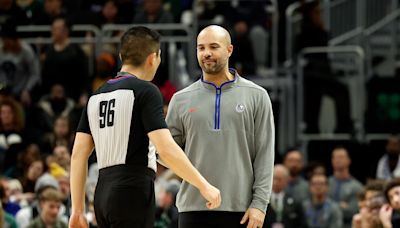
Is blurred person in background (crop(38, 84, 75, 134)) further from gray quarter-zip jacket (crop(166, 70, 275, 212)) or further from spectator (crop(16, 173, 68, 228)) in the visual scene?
gray quarter-zip jacket (crop(166, 70, 275, 212))

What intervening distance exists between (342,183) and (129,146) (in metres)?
8.62

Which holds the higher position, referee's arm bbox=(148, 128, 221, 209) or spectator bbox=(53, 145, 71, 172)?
referee's arm bbox=(148, 128, 221, 209)

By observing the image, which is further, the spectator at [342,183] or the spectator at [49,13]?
the spectator at [49,13]

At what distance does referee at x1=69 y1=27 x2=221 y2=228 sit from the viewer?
22.6 ft

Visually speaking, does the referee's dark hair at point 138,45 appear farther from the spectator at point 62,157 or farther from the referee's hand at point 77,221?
the spectator at point 62,157

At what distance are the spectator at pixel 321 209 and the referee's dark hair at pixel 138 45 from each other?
7.58 m

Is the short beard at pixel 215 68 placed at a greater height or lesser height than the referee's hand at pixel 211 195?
greater

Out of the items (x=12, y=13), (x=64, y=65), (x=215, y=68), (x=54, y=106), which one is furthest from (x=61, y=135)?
(x=215, y=68)

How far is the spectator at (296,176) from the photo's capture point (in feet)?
48.8

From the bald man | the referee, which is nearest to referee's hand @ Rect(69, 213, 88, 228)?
the referee

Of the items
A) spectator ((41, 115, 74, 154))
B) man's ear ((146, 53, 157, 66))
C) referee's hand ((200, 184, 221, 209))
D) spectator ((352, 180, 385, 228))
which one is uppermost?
man's ear ((146, 53, 157, 66))

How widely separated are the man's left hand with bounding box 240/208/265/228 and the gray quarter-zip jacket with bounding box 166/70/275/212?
0.04 metres

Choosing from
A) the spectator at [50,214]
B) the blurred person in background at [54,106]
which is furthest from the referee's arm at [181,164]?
the blurred person in background at [54,106]

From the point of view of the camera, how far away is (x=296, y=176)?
50.9 feet
